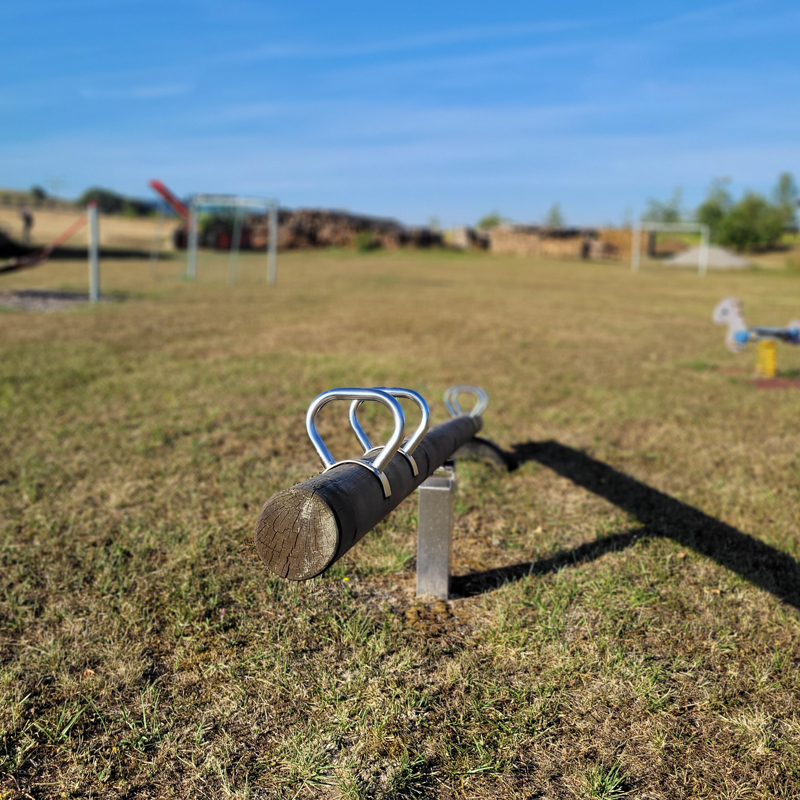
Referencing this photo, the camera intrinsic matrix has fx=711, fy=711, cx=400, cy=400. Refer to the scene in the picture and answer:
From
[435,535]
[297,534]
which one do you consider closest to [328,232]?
[435,535]

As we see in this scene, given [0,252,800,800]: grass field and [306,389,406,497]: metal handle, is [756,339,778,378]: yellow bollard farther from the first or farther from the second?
[306,389,406,497]: metal handle

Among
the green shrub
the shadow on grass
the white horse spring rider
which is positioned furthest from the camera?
the green shrub

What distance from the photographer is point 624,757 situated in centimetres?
189

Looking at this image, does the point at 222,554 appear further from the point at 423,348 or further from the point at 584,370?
the point at 423,348

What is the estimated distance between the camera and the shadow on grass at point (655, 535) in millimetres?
2850

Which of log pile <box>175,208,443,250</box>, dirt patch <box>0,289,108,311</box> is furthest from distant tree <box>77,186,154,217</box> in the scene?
dirt patch <box>0,289,108,311</box>

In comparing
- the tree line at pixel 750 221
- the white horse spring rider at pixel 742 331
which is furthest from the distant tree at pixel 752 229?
the white horse spring rider at pixel 742 331

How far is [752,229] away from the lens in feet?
181

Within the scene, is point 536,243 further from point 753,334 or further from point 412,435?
point 412,435

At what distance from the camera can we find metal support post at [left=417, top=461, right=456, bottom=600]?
8.43 feet

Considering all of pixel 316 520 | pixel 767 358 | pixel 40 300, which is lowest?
pixel 316 520

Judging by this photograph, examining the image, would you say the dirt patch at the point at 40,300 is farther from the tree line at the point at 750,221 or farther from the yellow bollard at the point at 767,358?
the tree line at the point at 750,221

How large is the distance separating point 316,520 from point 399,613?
113 centimetres

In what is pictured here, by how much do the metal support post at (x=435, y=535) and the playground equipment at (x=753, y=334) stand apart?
433 centimetres
